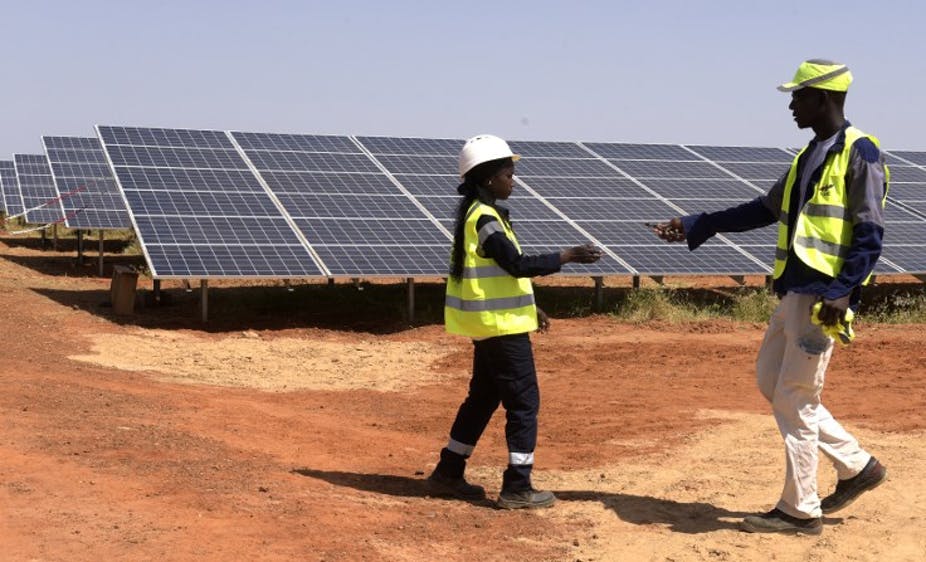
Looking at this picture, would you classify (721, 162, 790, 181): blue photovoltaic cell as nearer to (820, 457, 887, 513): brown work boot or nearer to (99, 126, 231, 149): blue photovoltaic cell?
(99, 126, 231, 149): blue photovoltaic cell

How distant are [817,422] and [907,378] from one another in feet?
20.6

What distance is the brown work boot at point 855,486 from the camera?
19.6 feet

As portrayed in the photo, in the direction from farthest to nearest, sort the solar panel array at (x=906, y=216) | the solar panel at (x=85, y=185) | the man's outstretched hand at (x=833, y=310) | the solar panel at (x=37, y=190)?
the solar panel at (x=37, y=190) < the solar panel at (x=85, y=185) < the solar panel array at (x=906, y=216) < the man's outstretched hand at (x=833, y=310)

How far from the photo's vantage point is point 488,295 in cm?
617

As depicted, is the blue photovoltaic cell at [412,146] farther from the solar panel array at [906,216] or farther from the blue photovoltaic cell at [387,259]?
the solar panel array at [906,216]

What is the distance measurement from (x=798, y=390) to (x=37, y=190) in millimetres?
27376

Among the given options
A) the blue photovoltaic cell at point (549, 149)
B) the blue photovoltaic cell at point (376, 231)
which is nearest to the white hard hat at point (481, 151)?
the blue photovoltaic cell at point (376, 231)

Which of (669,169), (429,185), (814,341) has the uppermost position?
(669,169)

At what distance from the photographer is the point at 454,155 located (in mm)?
20281

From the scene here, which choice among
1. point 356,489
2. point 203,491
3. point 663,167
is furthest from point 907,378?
point 663,167

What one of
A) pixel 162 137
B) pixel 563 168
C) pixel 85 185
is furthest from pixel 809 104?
pixel 85 185

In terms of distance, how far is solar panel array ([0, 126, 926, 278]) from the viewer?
15258 millimetres

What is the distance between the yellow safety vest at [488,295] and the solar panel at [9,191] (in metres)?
25.1

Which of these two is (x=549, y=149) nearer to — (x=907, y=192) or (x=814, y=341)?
(x=907, y=192)
